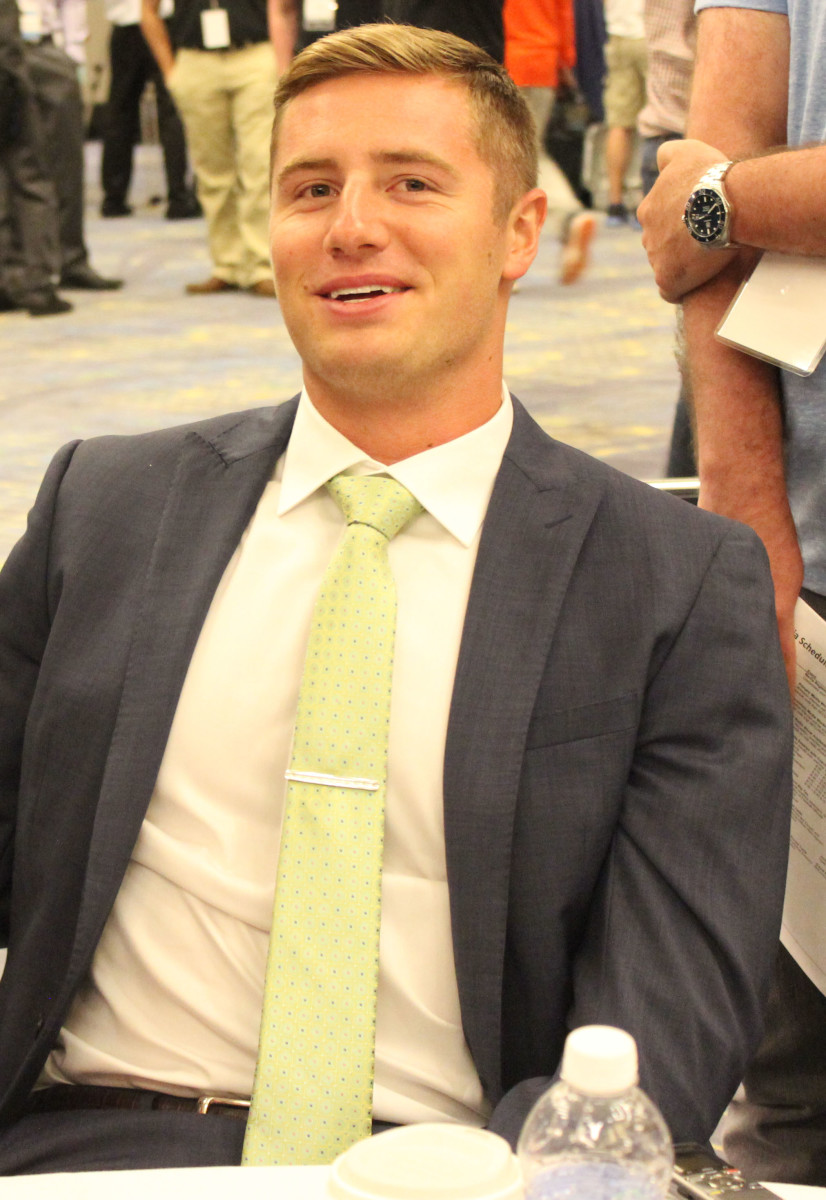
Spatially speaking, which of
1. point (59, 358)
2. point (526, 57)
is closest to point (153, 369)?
point (59, 358)

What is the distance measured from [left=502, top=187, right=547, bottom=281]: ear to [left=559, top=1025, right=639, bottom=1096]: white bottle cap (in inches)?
40.3

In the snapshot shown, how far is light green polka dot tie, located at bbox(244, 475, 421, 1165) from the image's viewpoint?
1.22 metres

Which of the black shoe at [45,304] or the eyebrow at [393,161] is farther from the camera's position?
the black shoe at [45,304]

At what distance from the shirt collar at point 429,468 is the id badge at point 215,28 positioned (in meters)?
4.83

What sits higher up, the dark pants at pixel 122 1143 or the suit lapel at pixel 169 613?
the suit lapel at pixel 169 613

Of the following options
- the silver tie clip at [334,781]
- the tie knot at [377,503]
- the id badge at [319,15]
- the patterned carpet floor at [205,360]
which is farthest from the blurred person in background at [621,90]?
the silver tie clip at [334,781]

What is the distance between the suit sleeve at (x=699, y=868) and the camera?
4.09ft

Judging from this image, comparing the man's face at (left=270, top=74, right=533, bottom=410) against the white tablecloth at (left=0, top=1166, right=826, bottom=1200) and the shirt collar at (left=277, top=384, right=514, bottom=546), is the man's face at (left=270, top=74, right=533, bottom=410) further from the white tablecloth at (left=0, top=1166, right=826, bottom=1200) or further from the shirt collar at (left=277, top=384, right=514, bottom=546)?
the white tablecloth at (left=0, top=1166, right=826, bottom=1200)

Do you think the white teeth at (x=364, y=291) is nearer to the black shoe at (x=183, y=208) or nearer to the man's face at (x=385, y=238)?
the man's face at (x=385, y=238)

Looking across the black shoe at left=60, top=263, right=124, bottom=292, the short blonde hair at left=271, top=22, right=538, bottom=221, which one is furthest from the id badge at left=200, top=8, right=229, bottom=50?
the short blonde hair at left=271, top=22, right=538, bottom=221

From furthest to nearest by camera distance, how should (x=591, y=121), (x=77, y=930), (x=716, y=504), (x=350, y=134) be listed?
(x=591, y=121), (x=716, y=504), (x=350, y=134), (x=77, y=930)

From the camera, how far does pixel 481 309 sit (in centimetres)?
148

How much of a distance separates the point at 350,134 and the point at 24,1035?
3.18ft

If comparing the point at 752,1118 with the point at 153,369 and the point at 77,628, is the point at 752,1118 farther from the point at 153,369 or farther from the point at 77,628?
the point at 153,369
